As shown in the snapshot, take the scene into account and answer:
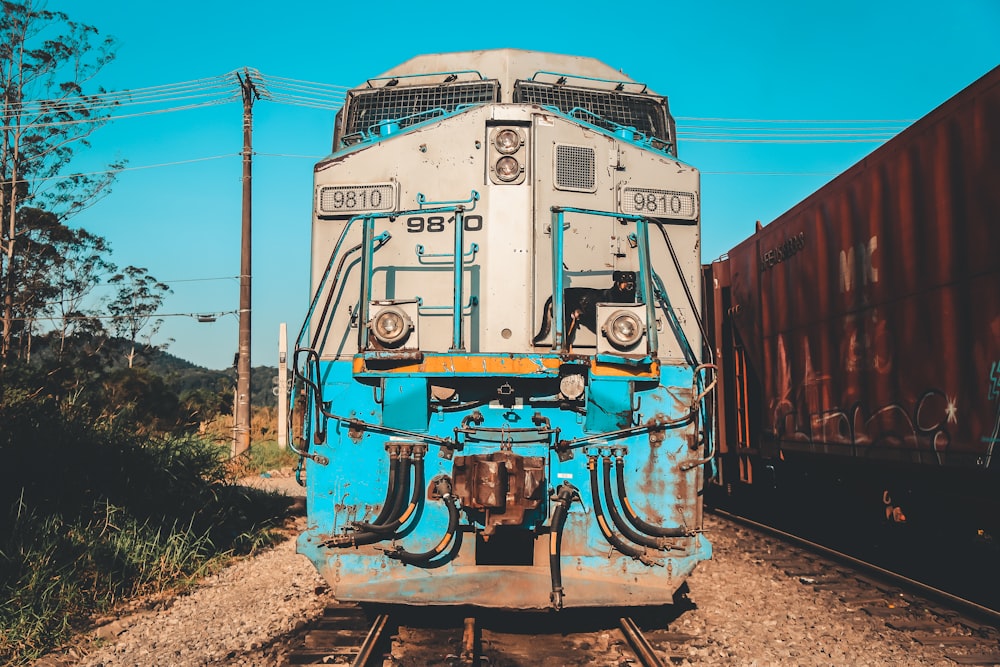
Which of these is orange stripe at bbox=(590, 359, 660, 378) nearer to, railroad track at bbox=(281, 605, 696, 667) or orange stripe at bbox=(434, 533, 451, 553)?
orange stripe at bbox=(434, 533, 451, 553)

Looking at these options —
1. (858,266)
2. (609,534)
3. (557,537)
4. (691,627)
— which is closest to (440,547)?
(557,537)

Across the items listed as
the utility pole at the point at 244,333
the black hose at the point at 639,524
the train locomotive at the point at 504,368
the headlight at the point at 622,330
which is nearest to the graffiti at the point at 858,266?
the train locomotive at the point at 504,368

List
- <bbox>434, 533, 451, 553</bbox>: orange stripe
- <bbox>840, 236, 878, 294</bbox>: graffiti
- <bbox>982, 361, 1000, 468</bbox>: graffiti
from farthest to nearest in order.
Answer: <bbox>840, 236, 878, 294</bbox>: graffiti
<bbox>982, 361, 1000, 468</bbox>: graffiti
<bbox>434, 533, 451, 553</bbox>: orange stripe

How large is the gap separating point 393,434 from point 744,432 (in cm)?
690

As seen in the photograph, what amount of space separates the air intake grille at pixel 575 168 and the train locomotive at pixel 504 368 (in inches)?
0.6

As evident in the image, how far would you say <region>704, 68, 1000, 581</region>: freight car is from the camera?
5.55m

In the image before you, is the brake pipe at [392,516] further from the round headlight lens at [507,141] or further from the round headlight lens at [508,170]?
the round headlight lens at [507,141]

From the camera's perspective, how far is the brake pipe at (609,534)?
4844 mm

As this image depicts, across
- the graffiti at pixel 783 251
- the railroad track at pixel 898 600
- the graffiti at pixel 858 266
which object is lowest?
the railroad track at pixel 898 600

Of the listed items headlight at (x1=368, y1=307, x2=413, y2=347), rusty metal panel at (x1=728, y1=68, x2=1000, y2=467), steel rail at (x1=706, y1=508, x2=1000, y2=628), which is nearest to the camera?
headlight at (x1=368, y1=307, x2=413, y2=347)

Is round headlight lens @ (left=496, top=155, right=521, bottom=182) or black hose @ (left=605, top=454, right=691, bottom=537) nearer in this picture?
black hose @ (left=605, top=454, right=691, bottom=537)

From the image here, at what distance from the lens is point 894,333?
6.58 m

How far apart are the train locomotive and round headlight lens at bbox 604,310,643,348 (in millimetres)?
13

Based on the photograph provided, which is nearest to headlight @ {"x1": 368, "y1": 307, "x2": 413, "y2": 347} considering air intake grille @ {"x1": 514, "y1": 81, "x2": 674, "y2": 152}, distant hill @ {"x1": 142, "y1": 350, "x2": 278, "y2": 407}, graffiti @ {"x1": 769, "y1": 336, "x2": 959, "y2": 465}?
air intake grille @ {"x1": 514, "y1": 81, "x2": 674, "y2": 152}
